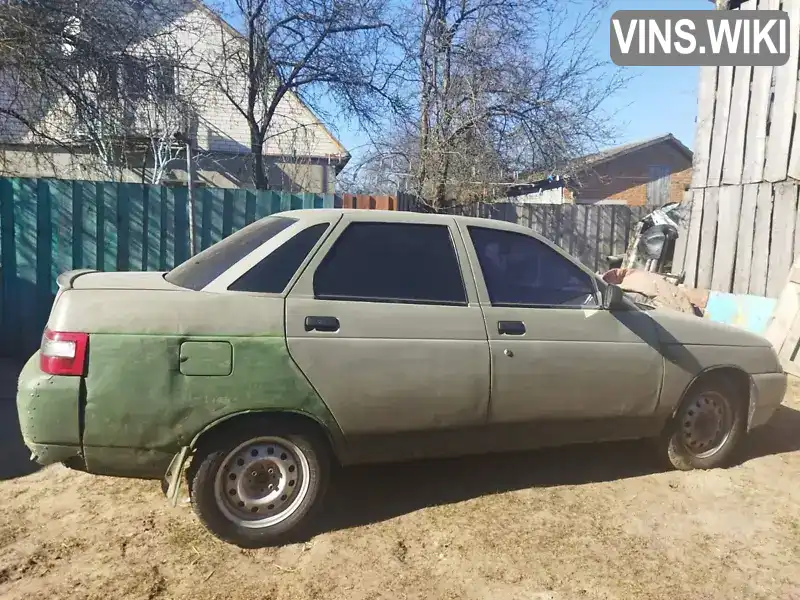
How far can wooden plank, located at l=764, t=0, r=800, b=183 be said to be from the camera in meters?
8.12

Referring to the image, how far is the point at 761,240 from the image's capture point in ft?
27.9

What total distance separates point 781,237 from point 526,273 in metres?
5.66

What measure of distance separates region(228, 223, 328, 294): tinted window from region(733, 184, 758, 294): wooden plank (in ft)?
23.3

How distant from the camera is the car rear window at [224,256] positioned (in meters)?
3.65

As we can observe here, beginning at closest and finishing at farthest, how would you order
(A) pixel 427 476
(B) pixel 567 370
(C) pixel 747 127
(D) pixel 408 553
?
(D) pixel 408 553
(B) pixel 567 370
(A) pixel 427 476
(C) pixel 747 127

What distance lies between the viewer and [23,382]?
129 inches

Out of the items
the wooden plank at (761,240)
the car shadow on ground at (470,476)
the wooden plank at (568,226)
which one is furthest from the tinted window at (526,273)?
the wooden plank at (568,226)

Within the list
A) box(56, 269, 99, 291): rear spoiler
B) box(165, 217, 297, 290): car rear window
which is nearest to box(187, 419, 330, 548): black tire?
box(165, 217, 297, 290): car rear window

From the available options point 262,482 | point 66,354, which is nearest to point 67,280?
point 66,354

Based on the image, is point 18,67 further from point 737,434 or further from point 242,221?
point 737,434

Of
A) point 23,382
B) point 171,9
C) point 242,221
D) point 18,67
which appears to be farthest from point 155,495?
point 171,9

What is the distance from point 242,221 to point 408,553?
4.83 meters

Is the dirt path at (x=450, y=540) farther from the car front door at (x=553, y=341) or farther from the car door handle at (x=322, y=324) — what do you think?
the car door handle at (x=322, y=324)

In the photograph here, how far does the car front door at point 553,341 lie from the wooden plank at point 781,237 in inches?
192
